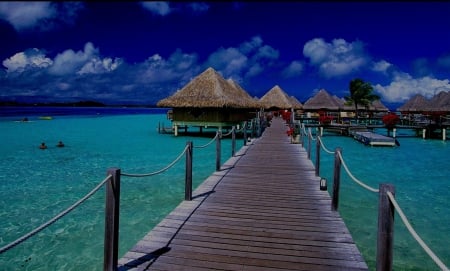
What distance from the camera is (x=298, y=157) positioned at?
36.4 ft

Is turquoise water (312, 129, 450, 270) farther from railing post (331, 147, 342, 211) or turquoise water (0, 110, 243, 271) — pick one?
turquoise water (0, 110, 243, 271)

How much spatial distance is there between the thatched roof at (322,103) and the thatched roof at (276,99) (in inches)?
105

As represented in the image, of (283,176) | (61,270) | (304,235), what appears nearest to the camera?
(304,235)

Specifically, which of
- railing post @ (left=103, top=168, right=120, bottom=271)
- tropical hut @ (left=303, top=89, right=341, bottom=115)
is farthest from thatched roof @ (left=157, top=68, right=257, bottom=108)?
railing post @ (left=103, top=168, right=120, bottom=271)

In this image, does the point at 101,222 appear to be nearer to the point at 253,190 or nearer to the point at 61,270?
the point at 61,270

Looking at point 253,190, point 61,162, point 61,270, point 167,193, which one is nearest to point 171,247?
point 61,270

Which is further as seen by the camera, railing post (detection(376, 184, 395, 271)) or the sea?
the sea

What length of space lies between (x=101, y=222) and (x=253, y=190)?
128 inches

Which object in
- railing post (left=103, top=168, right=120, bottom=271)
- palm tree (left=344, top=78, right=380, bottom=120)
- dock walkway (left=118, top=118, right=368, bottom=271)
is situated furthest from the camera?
palm tree (left=344, top=78, right=380, bottom=120)

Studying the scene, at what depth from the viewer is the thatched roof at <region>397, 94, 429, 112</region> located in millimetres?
41162

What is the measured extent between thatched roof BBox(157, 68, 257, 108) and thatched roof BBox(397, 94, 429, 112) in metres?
27.8

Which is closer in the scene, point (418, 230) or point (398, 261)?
point (398, 261)

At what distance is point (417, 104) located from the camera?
42438 millimetres

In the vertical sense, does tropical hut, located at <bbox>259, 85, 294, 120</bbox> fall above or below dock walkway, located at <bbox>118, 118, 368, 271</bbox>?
above
